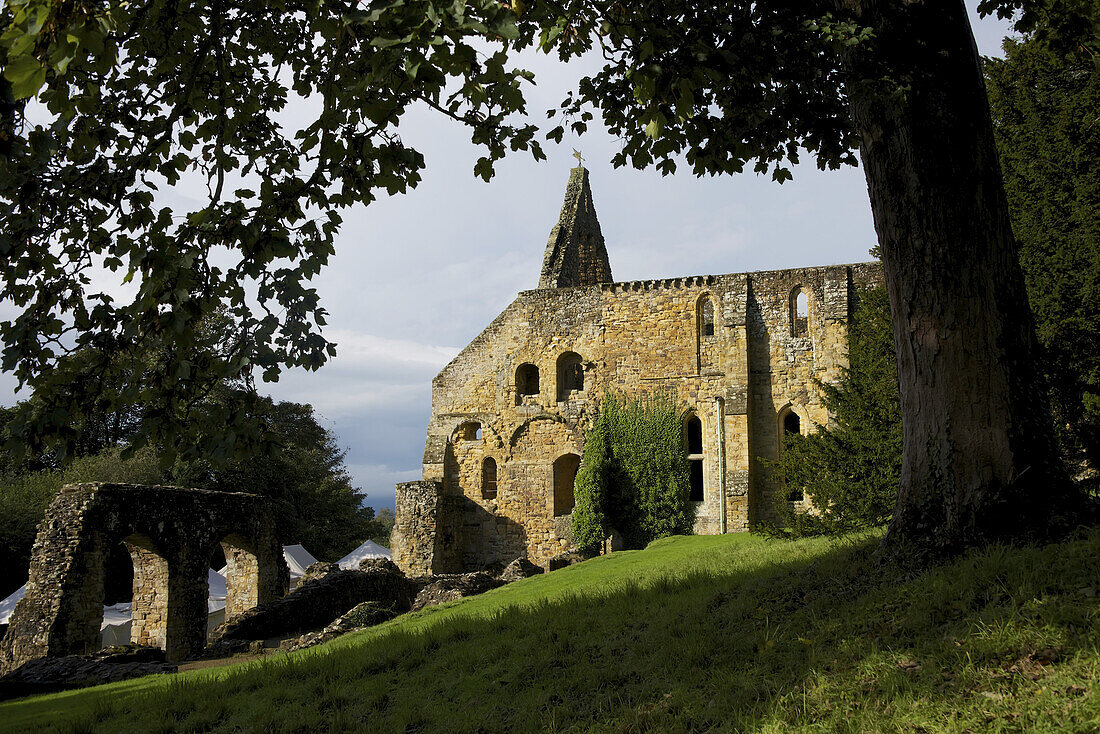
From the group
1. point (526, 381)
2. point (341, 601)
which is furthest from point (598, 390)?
point (341, 601)

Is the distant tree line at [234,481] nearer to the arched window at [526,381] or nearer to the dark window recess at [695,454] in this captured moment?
the arched window at [526,381]

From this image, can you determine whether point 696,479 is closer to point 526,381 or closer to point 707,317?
point 707,317

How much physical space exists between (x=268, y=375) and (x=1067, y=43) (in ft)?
28.8

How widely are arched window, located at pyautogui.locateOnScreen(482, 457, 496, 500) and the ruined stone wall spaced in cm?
10

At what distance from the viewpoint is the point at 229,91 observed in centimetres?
664

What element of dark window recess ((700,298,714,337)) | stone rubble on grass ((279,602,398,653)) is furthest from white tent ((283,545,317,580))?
dark window recess ((700,298,714,337))

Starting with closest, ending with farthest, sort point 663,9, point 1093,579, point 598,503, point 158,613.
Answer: point 1093,579 < point 663,9 < point 158,613 < point 598,503

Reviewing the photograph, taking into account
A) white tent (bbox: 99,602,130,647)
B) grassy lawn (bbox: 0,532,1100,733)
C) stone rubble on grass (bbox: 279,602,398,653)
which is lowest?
white tent (bbox: 99,602,130,647)

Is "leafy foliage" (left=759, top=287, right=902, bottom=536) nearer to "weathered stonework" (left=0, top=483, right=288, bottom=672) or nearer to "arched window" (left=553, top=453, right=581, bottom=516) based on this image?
"weathered stonework" (left=0, top=483, right=288, bottom=672)

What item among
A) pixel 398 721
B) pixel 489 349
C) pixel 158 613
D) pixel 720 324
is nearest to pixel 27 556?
pixel 158 613

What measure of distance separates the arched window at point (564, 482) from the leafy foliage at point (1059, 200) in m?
17.4

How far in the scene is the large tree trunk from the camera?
625 cm

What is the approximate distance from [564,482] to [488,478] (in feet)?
9.32

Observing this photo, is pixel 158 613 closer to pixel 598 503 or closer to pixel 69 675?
pixel 69 675
